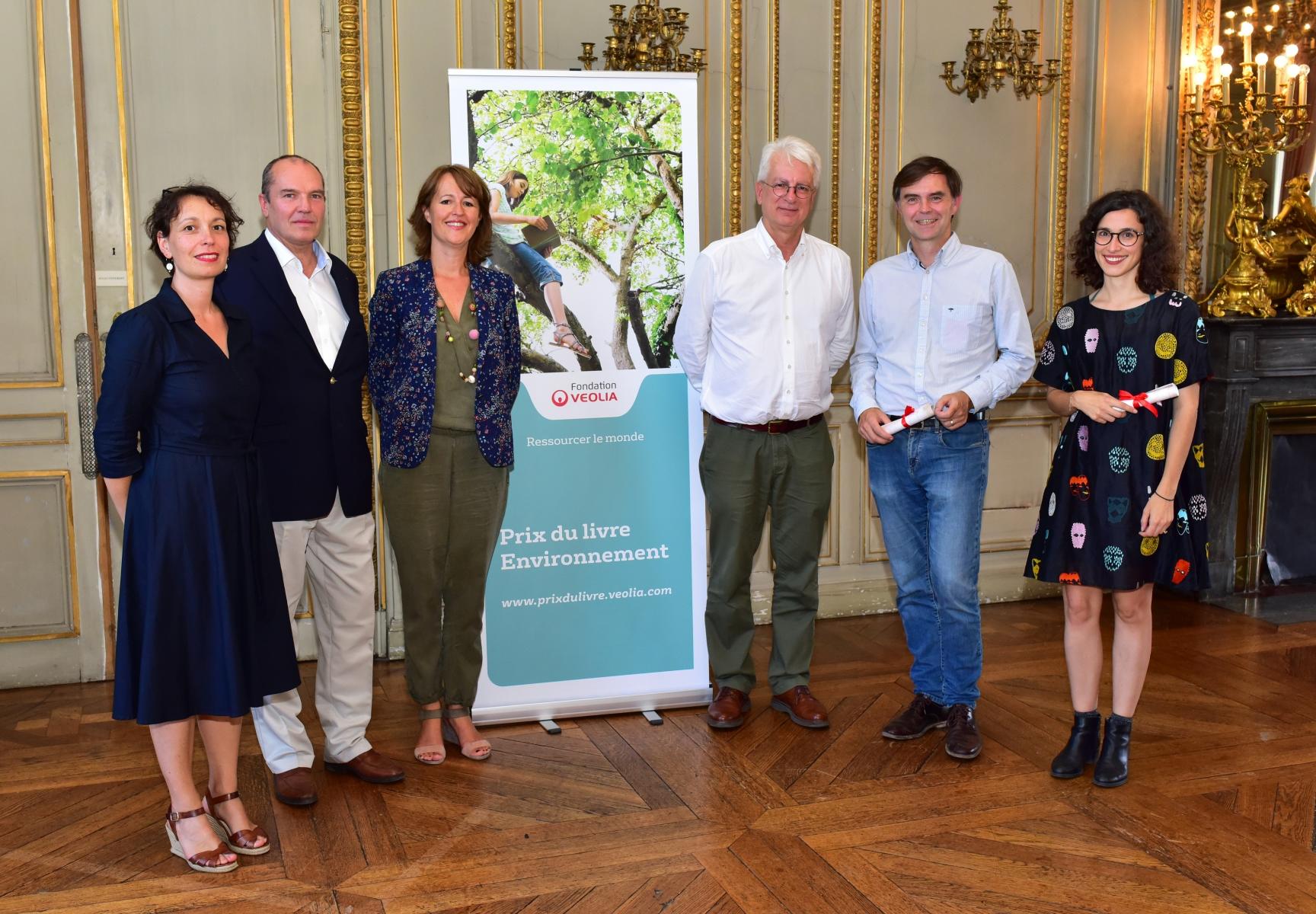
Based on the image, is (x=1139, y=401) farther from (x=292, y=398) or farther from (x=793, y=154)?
(x=292, y=398)

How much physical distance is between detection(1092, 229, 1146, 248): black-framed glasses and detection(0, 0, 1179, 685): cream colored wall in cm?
187

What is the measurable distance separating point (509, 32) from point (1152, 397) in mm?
2659

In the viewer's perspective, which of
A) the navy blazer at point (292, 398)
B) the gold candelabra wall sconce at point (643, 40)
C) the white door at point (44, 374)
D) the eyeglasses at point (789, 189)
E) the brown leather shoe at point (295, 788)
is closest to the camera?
the navy blazer at point (292, 398)

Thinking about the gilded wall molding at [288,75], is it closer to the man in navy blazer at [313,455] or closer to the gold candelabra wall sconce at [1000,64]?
the man in navy blazer at [313,455]

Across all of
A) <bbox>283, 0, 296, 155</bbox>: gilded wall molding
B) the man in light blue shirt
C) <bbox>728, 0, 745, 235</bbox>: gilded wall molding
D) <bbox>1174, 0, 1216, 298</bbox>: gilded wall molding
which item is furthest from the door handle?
<bbox>1174, 0, 1216, 298</bbox>: gilded wall molding

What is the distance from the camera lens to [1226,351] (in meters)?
5.09

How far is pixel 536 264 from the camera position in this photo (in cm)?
348

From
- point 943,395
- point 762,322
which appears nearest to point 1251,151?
point 943,395

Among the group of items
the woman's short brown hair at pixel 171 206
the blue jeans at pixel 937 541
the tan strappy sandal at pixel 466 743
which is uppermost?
the woman's short brown hair at pixel 171 206

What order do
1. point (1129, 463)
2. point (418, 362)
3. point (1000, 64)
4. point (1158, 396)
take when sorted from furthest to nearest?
point (1000, 64) → point (418, 362) → point (1129, 463) → point (1158, 396)

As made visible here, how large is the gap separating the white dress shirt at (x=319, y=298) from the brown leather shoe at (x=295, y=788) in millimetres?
1069

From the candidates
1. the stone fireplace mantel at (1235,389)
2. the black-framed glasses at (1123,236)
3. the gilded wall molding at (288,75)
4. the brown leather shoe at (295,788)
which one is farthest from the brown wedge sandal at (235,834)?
the stone fireplace mantel at (1235,389)


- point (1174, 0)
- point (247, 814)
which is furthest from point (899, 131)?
point (247, 814)

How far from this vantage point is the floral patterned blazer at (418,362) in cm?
310
